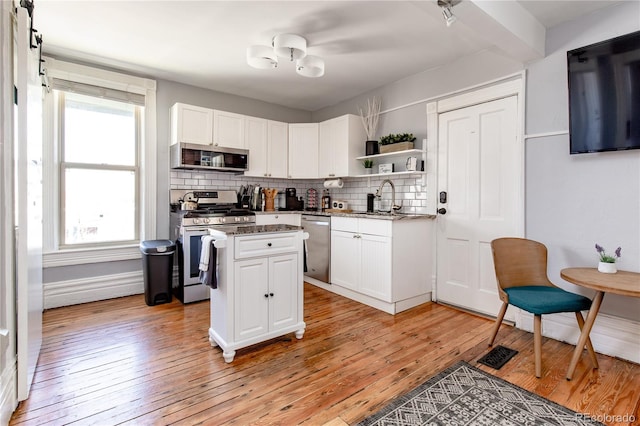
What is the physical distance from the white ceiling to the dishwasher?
70.5 inches

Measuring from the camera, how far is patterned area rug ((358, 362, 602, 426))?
163 cm

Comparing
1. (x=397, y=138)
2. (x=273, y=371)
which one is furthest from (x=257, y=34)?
(x=273, y=371)

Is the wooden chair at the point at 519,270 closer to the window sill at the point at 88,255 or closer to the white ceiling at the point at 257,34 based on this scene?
the white ceiling at the point at 257,34

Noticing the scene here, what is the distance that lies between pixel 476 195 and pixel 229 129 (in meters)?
3.08

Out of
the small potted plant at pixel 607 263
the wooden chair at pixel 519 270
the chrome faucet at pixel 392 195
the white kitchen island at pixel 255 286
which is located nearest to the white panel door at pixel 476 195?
the wooden chair at pixel 519 270

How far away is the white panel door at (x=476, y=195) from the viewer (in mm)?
2924

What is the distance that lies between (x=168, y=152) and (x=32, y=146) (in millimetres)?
2018

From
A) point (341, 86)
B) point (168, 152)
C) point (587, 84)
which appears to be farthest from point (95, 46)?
point (587, 84)

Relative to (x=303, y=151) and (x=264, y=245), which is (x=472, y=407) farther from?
(x=303, y=151)

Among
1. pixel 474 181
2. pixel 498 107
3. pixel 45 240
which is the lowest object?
pixel 45 240

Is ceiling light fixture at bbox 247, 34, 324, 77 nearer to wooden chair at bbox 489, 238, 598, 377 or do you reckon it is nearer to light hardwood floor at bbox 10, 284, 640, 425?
wooden chair at bbox 489, 238, 598, 377

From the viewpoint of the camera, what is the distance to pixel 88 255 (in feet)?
11.5

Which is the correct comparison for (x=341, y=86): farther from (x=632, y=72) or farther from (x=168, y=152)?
(x=632, y=72)

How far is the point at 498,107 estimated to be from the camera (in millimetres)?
2992
